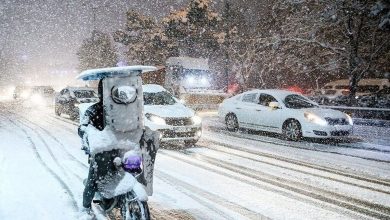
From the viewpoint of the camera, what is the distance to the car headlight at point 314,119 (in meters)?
12.1

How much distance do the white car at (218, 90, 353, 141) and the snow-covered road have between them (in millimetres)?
527

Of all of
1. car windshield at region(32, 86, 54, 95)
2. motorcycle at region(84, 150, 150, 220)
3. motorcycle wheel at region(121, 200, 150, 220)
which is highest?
car windshield at region(32, 86, 54, 95)

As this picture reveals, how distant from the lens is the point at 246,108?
47.5ft

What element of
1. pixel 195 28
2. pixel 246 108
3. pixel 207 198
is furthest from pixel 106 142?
pixel 195 28

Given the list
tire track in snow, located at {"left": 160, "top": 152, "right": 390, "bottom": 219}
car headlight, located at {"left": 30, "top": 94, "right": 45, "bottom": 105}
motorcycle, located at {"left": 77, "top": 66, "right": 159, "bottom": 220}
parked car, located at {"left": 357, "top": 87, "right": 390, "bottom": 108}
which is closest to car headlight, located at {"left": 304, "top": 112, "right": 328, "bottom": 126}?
tire track in snow, located at {"left": 160, "top": 152, "right": 390, "bottom": 219}

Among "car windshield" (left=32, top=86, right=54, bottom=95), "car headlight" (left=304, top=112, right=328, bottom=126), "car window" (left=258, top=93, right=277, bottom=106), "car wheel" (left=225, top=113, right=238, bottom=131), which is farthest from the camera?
"car windshield" (left=32, top=86, right=54, bottom=95)

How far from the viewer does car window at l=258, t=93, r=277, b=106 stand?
546 inches

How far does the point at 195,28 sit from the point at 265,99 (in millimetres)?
37791

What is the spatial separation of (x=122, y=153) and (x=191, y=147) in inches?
275

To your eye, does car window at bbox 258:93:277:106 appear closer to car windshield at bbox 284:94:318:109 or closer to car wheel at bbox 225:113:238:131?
car windshield at bbox 284:94:318:109

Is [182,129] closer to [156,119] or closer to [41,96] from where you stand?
[156,119]

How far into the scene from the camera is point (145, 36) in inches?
2205

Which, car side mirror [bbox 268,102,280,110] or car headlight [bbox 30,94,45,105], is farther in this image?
car headlight [bbox 30,94,45,105]

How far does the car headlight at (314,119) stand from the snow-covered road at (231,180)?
0.68 m
